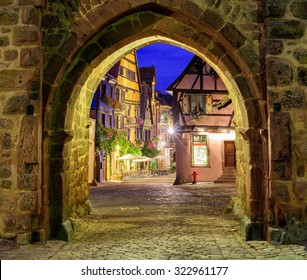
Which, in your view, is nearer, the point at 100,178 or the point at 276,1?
the point at 276,1

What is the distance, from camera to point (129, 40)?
21.4 feet

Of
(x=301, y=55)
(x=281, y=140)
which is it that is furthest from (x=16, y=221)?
(x=301, y=55)

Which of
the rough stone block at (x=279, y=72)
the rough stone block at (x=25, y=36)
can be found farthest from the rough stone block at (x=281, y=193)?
the rough stone block at (x=25, y=36)

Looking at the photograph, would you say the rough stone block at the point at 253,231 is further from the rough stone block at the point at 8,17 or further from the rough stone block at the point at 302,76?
the rough stone block at the point at 8,17

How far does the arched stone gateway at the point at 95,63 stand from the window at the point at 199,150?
1249cm

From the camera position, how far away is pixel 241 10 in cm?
550

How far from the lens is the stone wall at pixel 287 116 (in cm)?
511

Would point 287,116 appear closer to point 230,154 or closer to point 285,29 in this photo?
point 285,29

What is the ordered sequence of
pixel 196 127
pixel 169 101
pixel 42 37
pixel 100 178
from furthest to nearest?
pixel 169 101 → pixel 100 178 → pixel 196 127 → pixel 42 37

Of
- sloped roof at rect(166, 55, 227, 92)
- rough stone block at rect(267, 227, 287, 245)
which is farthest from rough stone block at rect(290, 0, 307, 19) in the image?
sloped roof at rect(166, 55, 227, 92)

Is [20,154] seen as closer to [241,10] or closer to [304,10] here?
[241,10]

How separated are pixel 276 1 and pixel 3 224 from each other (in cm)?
450

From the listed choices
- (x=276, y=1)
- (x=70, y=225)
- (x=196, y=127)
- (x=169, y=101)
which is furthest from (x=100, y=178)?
(x=169, y=101)

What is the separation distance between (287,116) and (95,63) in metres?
3.00
